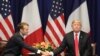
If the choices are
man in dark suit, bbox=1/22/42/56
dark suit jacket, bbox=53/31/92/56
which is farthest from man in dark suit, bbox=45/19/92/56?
man in dark suit, bbox=1/22/42/56

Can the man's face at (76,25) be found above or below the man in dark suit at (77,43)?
above

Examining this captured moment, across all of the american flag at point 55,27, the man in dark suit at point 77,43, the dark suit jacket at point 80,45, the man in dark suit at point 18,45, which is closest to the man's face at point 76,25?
the man in dark suit at point 77,43

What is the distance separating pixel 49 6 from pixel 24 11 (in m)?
0.69

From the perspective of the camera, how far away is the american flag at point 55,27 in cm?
689

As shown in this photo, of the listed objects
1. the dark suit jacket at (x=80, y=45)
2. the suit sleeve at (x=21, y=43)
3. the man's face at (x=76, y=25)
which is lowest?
the dark suit jacket at (x=80, y=45)

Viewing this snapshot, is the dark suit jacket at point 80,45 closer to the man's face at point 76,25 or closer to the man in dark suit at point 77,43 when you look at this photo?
the man in dark suit at point 77,43

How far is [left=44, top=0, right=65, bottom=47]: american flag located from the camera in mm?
6887

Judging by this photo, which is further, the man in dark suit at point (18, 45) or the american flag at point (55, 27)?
the american flag at point (55, 27)

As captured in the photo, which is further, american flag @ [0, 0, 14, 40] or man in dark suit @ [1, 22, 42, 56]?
american flag @ [0, 0, 14, 40]

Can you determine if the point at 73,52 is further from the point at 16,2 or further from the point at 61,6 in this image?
the point at 16,2

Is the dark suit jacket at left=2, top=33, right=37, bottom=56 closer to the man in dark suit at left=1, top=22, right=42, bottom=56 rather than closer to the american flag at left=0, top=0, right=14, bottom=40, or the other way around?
the man in dark suit at left=1, top=22, right=42, bottom=56

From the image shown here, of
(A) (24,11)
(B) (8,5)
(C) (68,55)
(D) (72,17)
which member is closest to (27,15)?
(A) (24,11)

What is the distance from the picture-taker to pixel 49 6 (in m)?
7.14

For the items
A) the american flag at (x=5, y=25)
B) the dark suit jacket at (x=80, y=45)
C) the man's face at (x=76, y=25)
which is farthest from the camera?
the american flag at (x=5, y=25)
